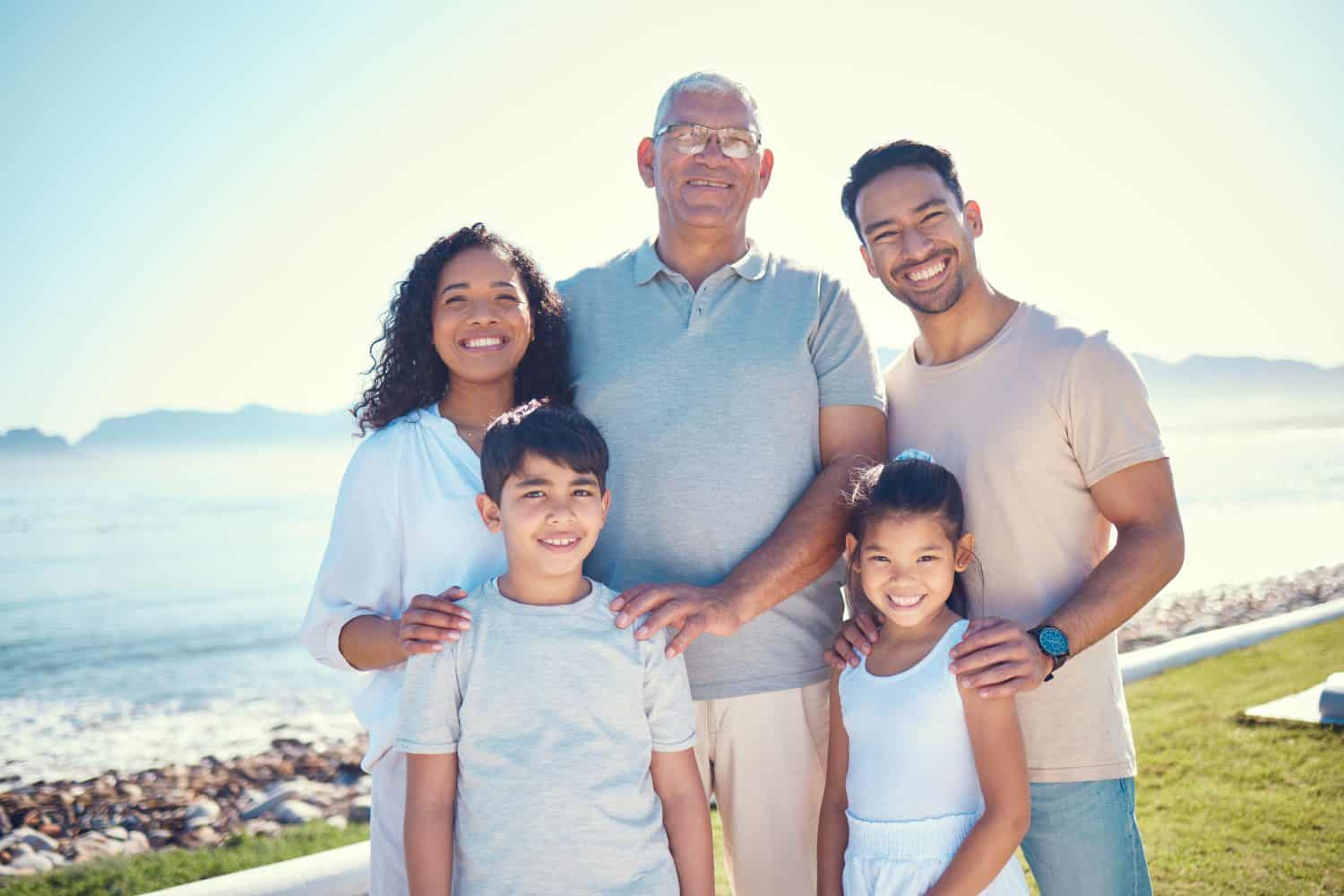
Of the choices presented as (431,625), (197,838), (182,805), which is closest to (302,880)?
(431,625)

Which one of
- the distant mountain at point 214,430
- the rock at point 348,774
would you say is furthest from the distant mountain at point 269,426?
the rock at point 348,774

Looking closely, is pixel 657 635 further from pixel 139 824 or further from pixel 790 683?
pixel 139 824

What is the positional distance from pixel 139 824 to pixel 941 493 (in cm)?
777

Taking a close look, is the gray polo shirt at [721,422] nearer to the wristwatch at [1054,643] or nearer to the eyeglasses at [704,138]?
the eyeglasses at [704,138]

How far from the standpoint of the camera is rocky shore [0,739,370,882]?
23.7 feet

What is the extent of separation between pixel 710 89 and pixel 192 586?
19.8 metres

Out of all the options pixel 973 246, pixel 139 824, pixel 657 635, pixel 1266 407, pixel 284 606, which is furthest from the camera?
pixel 1266 407

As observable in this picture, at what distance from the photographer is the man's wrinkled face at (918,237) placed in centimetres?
298

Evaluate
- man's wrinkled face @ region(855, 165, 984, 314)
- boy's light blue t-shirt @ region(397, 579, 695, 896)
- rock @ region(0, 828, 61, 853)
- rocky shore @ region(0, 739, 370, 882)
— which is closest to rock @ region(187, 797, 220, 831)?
rocky shore @ region(0, 739, 370, 882)

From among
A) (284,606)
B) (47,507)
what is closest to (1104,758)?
(284,606)

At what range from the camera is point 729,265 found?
3109 millimetres

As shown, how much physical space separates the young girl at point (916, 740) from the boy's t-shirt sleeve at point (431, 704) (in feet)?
3.30

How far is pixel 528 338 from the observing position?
2.90 metres

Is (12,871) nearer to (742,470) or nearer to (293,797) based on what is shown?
(293,797)
